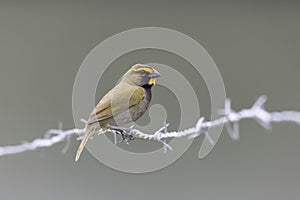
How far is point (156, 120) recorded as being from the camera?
4.35 ft

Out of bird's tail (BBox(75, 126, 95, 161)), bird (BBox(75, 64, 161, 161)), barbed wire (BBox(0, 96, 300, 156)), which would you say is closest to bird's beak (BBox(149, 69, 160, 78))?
bird (BBox(75, 64, 161, 161))

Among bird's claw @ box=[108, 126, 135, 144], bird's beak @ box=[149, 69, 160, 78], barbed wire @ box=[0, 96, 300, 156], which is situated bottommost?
bird's claw @ box=[108, 126, 135, 144]

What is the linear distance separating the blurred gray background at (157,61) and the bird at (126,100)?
6 centimetres

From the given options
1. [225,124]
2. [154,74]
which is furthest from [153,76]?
[225,124]

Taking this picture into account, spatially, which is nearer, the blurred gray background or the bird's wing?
the bird's wing

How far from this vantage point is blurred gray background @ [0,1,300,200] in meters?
1.33

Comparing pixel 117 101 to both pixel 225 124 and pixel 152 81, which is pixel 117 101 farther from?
pixel 225 124

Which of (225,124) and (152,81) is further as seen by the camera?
(225,124)

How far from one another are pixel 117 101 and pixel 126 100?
0.03 m

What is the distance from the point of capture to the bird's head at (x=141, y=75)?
123 cm

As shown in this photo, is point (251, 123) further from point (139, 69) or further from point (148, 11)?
point (148, 11)

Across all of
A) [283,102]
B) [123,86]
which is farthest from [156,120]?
[283,102]

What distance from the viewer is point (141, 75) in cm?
125

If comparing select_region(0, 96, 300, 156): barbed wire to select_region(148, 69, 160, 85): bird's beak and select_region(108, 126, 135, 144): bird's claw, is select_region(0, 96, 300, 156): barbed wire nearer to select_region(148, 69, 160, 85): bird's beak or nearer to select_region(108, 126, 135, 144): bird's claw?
select_region(108, 126, 135, 144): bird's claw
